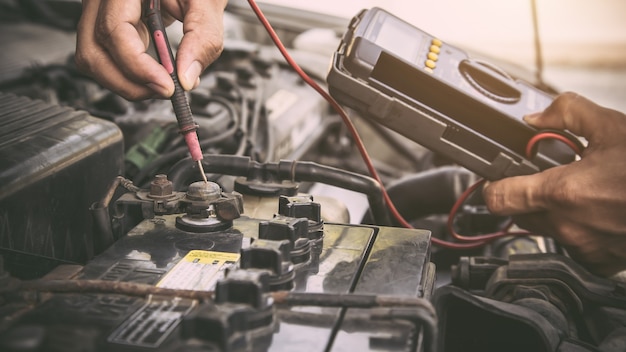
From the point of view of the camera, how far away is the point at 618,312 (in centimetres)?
89

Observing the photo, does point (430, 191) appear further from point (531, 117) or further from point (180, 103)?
point (180, 103)

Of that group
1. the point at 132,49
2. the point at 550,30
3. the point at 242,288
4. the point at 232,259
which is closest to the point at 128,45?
the point at 132,49

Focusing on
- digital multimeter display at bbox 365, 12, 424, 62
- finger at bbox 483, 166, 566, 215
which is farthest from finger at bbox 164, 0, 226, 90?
finger at bbox 483, 166, 566, 215

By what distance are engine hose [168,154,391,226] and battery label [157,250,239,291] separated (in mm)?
228

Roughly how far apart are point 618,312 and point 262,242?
51 cm

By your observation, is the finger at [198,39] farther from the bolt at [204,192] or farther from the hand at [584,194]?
the hand at [584,194]

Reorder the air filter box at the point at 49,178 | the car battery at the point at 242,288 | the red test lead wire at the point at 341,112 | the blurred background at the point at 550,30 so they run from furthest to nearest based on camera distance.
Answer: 1. the blurred background at the point at 550,30
2. the red test lead wire at the point at 341,112
3. the air filter box at the point at 49,178
4. the car battery at the point at 242,288

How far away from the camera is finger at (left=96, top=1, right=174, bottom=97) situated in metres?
0.88

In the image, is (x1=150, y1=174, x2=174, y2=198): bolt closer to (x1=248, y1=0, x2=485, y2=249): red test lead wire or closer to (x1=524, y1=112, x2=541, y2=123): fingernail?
(x1=248, y1=0, x2=485, y2=249): red test lead wire

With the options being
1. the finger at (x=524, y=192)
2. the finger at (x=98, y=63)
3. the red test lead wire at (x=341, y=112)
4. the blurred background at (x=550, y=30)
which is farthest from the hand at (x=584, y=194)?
the blurred background at (x=550, y=30)

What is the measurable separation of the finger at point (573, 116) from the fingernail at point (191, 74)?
1.74ft

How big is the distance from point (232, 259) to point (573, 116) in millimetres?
604

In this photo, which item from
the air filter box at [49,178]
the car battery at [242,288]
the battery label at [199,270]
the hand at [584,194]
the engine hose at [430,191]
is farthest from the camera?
the engine hose at [430,191]

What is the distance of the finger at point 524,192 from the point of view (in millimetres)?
988
